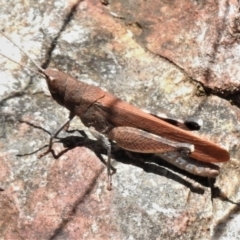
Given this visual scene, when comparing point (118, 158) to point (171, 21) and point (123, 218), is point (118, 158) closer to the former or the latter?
point (123, 218)

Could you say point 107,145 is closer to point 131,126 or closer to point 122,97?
point 131,126

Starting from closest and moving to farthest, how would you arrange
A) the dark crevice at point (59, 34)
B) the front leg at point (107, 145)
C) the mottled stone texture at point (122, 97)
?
the mottled stone texture at point (122, 97) → the front leg at point (107, 145) → the dark crevice at point (59, 34)

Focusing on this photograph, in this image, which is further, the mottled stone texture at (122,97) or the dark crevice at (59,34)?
the dark crevice at (59,34)

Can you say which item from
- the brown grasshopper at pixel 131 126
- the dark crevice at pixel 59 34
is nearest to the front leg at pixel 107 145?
the brown grasshopper at pixel 131 126

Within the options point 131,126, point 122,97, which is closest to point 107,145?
point 131,126

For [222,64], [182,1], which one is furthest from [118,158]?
[182,1]

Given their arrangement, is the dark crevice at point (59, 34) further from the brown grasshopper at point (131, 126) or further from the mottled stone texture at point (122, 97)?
the brown grasshopper at point (131, 126)

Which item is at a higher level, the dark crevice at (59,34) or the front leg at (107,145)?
the dark crevice at (59,34)

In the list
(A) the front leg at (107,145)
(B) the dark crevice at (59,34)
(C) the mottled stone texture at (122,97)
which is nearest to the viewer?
(C) the mottled stone texture at (122,97)
